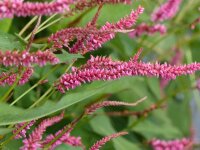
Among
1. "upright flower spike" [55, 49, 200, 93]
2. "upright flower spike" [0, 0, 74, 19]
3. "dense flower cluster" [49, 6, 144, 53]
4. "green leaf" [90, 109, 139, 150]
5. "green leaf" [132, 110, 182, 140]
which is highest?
"upright flower spike" [0, 0, 74, 19]

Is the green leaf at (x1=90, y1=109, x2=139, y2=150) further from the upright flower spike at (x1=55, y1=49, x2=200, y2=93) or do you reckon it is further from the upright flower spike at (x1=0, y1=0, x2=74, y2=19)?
the upright flower spike at (x1=0, y1=0, x2=74, y2=19)

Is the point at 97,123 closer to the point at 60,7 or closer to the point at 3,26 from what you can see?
the point at 3,26

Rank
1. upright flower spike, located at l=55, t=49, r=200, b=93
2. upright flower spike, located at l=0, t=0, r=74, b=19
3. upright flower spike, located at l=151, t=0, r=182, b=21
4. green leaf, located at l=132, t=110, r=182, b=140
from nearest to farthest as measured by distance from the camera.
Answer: upright flower spike, located at l=0, t=0, r=74, b=19, upright flower spike, located at l=55, t=49, r=200, b=93, upright flower spike, located at l=151, t=0, r=182, b=21, green leaf, located at l=132, t=110, r=182, b=140

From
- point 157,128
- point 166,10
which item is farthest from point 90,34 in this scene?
point 157,128

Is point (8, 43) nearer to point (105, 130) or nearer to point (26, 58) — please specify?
point (26, 58)

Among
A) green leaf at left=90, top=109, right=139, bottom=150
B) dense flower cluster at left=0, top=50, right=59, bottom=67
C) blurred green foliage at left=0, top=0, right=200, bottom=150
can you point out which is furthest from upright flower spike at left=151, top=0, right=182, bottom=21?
dense flower cluster at left=0, top=50, right=59, bottom=67

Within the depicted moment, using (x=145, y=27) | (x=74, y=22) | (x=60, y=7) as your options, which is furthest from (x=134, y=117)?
(x=60, y=7)

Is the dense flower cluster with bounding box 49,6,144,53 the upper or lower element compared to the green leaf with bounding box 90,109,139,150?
upper

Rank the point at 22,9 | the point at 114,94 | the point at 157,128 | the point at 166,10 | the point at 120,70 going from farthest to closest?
1. the point at 157,128
2. the point at 114,94
3. the point at 166,10
4. the point at 120,70
5. the point at 22,9
